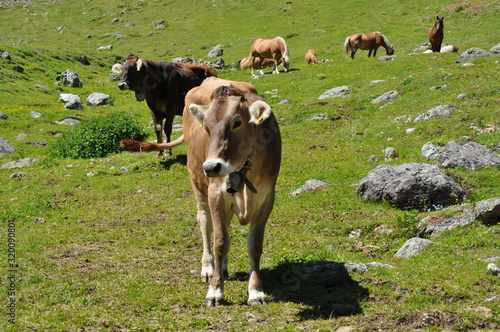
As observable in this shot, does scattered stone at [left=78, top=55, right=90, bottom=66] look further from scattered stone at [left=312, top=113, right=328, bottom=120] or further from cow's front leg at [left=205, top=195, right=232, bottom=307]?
cow's front leg at [left=205, top=195, right=232, bottom=307]

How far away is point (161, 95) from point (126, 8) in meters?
70.3

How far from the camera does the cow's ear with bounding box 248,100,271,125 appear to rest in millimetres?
7230

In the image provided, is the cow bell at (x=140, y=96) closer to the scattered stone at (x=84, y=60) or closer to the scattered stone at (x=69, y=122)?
the scattered stone at (x=69, y=122)

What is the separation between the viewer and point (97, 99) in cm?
3142

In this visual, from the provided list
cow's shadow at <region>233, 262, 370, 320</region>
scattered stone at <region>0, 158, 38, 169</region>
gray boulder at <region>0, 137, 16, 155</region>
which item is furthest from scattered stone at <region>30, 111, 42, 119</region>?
cow's shadow at <region>233, 262, 370, 320</region>

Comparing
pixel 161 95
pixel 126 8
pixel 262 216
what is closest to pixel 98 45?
pixel 126 8

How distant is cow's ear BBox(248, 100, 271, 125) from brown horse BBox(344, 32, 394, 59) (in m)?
36.3

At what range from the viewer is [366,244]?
35.2 ft

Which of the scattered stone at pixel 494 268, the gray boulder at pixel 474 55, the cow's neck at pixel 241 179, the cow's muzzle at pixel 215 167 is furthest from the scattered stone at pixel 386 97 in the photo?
the cow's muzzle at pixel 215 167

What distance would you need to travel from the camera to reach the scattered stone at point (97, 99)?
31.2m

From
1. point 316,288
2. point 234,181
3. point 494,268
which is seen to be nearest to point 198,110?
point 234,181

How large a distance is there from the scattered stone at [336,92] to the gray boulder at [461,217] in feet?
51.5

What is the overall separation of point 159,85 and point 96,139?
418cm

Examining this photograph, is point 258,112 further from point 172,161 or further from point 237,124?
point 172,161
